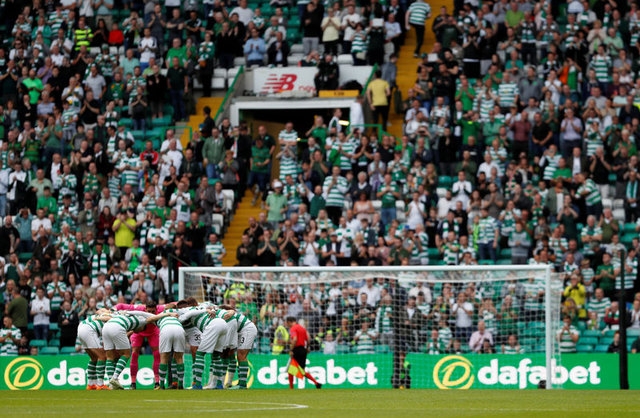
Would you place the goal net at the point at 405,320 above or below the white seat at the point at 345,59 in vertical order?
below

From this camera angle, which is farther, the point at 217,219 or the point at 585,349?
the point at 217,219

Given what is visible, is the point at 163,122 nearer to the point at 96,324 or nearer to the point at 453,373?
the point at 453,373

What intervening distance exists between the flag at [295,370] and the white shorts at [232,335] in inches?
110

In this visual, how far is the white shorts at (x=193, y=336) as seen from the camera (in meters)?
25.8

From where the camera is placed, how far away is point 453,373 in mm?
29109

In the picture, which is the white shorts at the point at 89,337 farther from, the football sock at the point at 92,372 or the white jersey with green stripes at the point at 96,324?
the football sock at the point at 92,372

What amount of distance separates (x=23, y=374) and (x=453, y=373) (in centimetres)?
873

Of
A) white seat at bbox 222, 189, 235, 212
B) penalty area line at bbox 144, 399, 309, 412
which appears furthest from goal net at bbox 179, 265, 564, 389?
penalty area line at bbox 144, 399, 309, 412

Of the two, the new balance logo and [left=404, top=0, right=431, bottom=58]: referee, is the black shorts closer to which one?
the new balance logo

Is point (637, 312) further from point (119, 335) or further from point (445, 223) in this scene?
point (119, 335)

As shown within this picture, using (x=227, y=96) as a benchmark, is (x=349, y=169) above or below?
below

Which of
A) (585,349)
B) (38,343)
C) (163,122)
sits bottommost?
(38,343)

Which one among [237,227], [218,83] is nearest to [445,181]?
[237,227]

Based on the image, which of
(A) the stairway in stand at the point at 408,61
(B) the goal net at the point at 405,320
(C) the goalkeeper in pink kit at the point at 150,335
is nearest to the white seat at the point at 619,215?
(B) the goal net at the point at 405,320
